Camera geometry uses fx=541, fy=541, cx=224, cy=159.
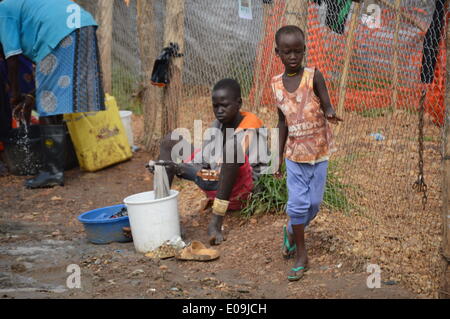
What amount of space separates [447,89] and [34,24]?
428 centimetres

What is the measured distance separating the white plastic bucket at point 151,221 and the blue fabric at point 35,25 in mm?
2441

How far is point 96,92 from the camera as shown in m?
5.81

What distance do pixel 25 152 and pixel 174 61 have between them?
6.75 ft

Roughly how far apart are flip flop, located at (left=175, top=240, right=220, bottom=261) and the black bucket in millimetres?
2968

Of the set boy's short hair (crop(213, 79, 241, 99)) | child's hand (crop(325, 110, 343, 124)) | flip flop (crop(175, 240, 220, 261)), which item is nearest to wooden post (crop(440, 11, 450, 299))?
child's hand (crop(325, 110, 343, 124))

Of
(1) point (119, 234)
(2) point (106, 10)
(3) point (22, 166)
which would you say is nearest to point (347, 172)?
(1) point (119, 234)

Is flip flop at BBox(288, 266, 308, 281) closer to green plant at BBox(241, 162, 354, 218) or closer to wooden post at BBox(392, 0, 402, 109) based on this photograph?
green plant at BBox(241, 162, 354, 218)

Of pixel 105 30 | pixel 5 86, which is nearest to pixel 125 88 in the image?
pixel 105 30

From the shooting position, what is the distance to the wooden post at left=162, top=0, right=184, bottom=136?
572cm

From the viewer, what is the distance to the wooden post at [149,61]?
6566 mm

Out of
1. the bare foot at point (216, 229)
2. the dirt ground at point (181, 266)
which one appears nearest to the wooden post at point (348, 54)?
the dirt ground at point (181, 266)

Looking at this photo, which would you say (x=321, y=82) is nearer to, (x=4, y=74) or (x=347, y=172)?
(x=347, y=172)

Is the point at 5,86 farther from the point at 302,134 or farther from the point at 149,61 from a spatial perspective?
the point at 302,134

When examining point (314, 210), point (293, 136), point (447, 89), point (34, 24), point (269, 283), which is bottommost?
point (269, 283)
